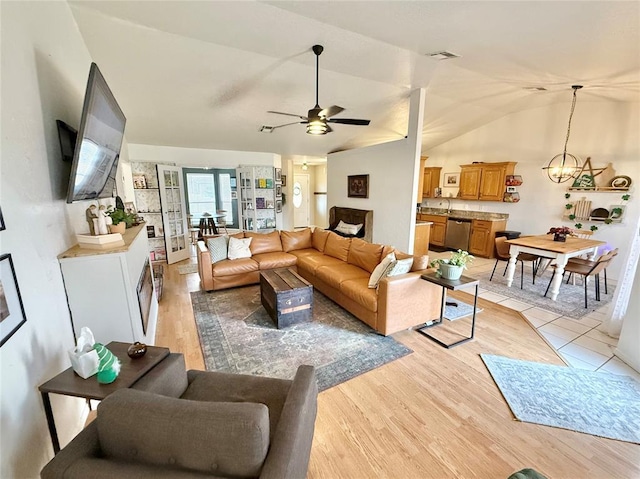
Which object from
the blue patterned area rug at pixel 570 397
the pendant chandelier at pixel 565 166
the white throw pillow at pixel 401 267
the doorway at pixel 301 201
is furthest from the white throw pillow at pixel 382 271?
the doorway at pixel 301 201

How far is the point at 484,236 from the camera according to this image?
6.15 meters

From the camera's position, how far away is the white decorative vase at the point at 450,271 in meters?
2.71

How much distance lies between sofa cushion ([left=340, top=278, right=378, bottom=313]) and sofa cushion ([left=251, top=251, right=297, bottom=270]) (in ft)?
4.57

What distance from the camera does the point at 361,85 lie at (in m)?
4.22

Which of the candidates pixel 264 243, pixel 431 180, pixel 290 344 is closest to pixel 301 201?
pixel 431 180

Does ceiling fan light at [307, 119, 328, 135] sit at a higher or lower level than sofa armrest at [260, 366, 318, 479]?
higher

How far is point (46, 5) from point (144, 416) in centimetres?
271

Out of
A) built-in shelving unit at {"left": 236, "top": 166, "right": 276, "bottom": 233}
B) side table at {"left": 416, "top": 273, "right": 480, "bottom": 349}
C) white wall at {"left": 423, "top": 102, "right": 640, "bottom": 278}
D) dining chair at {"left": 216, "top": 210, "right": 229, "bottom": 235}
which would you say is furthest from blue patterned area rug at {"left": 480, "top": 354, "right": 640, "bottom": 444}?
dining chair at {"left": 216, "top": 210, "right": 229, "bottom": 235}

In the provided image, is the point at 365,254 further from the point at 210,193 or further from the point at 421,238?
the point at 210,193

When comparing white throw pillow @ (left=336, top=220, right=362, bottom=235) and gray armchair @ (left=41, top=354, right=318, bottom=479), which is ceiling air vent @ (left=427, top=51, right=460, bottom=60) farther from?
gray armchair @ (left=41, top=354, right=318, bottom=479)

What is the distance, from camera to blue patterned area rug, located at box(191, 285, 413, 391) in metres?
2.42

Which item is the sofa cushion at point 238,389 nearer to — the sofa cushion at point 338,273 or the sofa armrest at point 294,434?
the sofa armrest at point 294,434

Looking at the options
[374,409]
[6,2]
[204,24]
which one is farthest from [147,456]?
[204,24]

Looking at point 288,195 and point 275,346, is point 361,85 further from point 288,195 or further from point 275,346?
point 288,195
